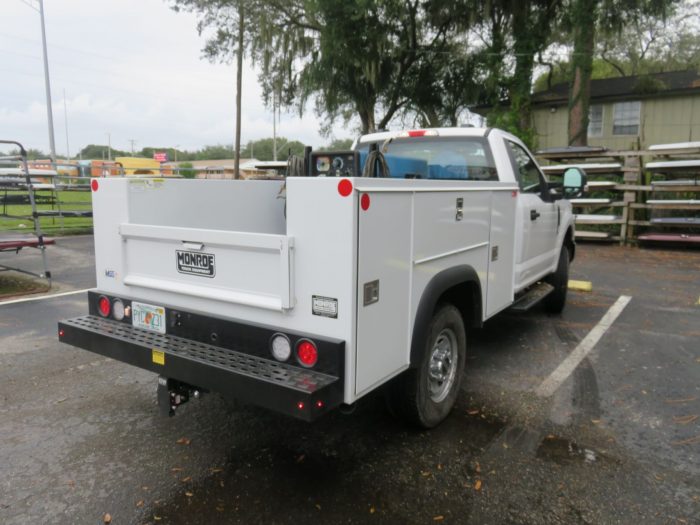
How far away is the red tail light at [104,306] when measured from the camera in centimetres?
346

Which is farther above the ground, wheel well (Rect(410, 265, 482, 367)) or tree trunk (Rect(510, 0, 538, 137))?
tree trunk (Rect(510, 0, 538, 137))

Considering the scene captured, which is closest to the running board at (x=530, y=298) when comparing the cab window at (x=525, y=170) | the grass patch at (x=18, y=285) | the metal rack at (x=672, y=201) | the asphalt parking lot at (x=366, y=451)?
the asphalt parking lot at (x=366, y=451)

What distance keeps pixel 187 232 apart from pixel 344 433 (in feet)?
5.48

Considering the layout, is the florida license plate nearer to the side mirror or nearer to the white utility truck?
the white utility truck

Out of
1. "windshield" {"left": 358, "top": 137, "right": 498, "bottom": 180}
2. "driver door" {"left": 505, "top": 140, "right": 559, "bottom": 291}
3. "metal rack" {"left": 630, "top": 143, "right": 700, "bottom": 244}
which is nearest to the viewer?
"windshield" {"left": 358, "top": 137, "right": 498, "bottom": 180}

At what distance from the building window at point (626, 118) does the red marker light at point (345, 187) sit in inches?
894

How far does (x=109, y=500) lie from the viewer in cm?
280

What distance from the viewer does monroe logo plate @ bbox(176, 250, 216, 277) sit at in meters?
3.02

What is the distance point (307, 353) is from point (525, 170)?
12.2 ft

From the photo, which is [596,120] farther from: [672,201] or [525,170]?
[525,170]

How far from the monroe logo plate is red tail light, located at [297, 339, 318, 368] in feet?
2.39

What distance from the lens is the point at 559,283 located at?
662 centimetres

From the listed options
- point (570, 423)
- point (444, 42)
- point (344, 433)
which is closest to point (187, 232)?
point (344, 433)

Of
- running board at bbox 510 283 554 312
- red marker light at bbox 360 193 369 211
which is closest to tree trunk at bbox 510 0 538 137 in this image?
running board at bbox 510 283 554 312
